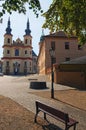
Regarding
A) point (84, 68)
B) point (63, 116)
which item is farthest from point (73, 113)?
point (84, 68)

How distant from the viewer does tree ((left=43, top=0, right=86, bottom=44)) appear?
47.9 ft

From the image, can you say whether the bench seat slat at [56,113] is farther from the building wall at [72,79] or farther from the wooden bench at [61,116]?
the building wall at [72,79]

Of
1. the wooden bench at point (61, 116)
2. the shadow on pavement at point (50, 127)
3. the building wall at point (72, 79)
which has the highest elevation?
the building wall at point (72, 79)

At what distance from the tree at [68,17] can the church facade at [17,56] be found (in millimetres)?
73540

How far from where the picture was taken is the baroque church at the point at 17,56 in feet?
303

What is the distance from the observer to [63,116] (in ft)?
24.8

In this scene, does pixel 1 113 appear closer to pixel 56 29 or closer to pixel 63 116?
pixel 63 116

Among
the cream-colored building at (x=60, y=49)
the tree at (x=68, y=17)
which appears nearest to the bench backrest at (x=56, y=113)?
the tree at (x=68, y=17)

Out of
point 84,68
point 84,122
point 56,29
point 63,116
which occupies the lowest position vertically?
point 84,122

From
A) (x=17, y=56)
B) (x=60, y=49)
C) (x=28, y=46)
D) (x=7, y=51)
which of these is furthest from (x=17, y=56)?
(x=60, y=49)

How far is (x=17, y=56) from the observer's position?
312 ft

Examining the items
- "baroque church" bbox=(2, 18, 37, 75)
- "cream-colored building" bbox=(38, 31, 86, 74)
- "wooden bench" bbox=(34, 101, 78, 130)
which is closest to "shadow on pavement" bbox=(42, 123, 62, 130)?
"wooden bench" bbox=(34, 101, 78, 130)

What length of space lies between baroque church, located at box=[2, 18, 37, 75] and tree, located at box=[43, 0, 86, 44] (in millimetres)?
73540

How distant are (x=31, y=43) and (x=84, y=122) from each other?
301 feet
